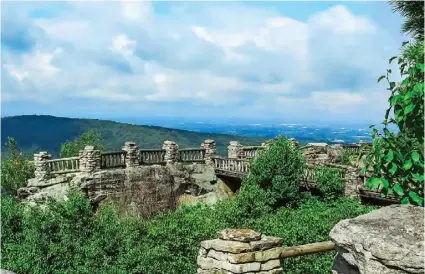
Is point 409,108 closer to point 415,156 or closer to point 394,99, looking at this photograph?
point 394,99

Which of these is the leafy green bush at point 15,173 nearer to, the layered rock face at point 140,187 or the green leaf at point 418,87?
the layered rock face at point 140,187

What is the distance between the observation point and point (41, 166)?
2862 centimetres

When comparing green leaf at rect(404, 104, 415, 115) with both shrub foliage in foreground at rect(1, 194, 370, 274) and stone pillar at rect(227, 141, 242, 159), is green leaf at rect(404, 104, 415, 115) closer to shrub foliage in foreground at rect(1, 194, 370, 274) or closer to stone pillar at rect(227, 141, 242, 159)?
shrub foliage in foreground at rect(1, 194, 370, 274)


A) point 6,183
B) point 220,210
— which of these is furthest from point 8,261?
point 6,183

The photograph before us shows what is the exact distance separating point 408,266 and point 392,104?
2262mm

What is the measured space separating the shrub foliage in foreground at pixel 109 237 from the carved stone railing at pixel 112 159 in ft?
26.8

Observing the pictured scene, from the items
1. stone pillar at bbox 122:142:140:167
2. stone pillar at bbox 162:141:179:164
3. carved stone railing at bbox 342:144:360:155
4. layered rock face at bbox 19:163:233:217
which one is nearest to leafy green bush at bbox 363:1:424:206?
layered rock face at bbox 19:163:233:217

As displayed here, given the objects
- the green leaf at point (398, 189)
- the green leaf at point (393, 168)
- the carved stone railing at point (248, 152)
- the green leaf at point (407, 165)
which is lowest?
the carved stone railing at point (248, 152)

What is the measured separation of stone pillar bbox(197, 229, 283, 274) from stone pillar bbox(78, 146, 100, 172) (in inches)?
830

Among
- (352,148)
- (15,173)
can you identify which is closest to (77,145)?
(15,173)

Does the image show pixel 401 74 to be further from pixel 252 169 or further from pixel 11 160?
pixel 11 160

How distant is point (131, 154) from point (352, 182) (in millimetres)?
12729

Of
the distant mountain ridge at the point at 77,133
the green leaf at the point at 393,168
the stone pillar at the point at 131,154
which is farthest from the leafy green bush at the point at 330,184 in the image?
the distant mountain ridge at the point at 77,133

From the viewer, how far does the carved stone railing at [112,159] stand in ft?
99.2
